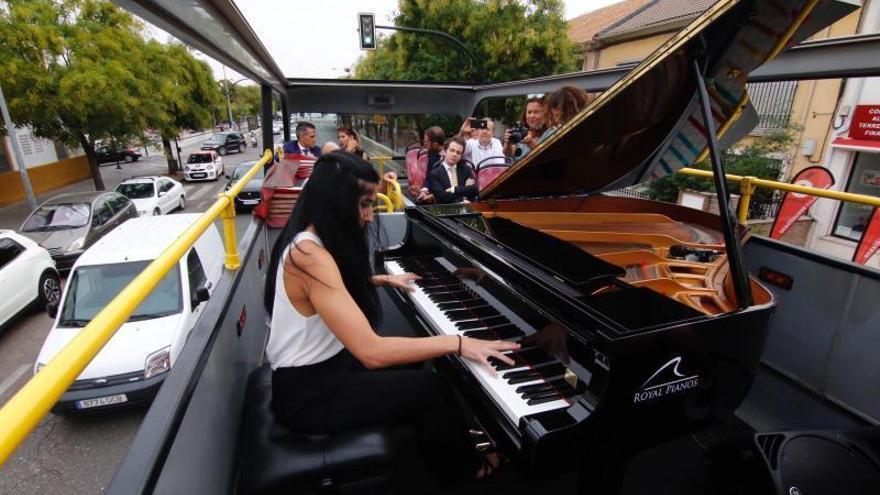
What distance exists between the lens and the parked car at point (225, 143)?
3278cm

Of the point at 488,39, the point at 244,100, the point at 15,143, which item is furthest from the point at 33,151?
the point at 244,100

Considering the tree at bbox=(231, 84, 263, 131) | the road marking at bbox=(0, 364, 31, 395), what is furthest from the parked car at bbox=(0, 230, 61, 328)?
the tree at bbox=(231, 84, 263, 131)

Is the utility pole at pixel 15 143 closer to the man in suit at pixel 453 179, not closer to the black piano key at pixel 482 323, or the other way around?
the man in suit at pixel 453 179

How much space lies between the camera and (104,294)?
562cm

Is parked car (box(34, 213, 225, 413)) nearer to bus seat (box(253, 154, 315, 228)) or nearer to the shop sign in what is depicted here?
bus seat (box(253, 154, 315, 228))

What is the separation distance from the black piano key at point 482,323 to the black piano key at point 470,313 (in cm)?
3

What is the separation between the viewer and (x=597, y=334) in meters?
1.51

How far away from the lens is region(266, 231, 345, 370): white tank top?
185 centimetres

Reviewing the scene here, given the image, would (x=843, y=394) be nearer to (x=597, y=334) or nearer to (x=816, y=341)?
(x=816, y=341)

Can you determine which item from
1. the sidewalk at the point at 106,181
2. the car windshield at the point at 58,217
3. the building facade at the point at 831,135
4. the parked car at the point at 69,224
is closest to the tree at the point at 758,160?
the building facade at the point at 831,135

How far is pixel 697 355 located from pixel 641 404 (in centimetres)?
31

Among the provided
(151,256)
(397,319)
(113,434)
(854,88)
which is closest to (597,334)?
(397,319)

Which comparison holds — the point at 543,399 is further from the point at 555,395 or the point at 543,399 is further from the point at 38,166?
the point at 38,166

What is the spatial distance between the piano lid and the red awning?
10.3m
